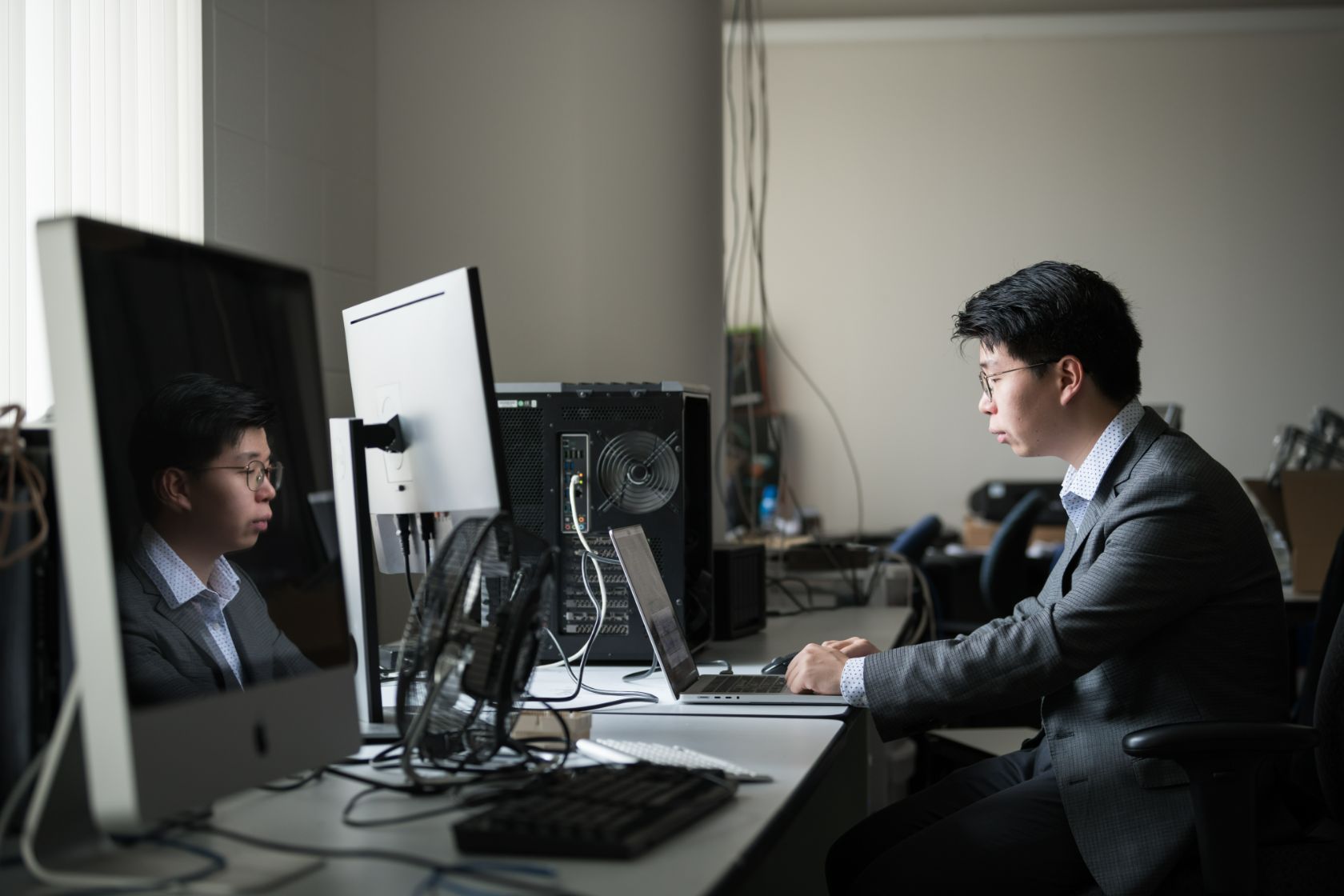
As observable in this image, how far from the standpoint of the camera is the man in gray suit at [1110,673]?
1487 mm

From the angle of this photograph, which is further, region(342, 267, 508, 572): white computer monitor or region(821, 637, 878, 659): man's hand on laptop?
region(821, 637, 878, 659): man's hand on laptop

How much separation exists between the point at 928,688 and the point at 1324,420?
2.98 m

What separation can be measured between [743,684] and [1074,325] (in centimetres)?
72

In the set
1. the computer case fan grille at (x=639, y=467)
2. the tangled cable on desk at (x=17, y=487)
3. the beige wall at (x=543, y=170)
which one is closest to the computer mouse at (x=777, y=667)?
the computer case fan grille at (x=639, y=467)

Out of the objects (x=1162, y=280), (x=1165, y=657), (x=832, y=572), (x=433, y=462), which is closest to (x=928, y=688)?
(x=1165, y=657)

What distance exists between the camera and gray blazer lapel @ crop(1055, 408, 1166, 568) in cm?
163

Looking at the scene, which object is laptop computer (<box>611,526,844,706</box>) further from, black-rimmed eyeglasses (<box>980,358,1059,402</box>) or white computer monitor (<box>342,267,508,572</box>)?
black-rimmed eyeglasses (<box>980,358,1059,402</box>)

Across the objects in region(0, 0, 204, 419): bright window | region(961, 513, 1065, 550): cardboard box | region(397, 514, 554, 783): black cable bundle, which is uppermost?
region(0, 0, 204, 419): bright window

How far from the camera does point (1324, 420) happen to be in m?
3.92

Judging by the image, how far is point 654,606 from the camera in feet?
5.86

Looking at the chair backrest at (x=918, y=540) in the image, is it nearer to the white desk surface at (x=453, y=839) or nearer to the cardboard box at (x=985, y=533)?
the cardboard box at (x=985, y=533)

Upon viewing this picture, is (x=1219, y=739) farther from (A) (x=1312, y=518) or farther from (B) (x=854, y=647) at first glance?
(A) (x=1312, y=518)

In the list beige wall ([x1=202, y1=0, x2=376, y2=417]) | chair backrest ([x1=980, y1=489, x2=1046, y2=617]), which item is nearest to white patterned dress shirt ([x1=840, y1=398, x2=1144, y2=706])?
beige wall ([x1=202, y1=0, x2=376, y2=417])

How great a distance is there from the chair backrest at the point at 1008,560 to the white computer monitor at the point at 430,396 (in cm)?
282
